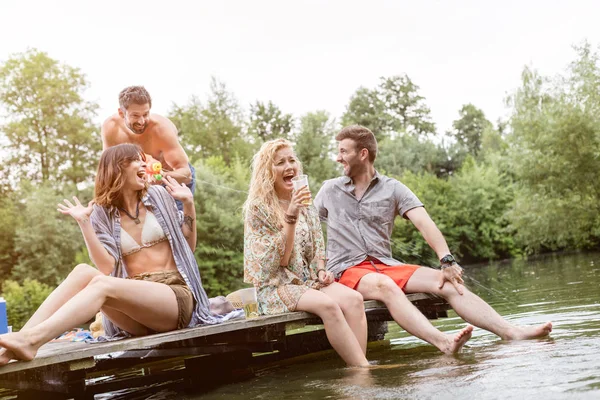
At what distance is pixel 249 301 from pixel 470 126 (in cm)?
5403

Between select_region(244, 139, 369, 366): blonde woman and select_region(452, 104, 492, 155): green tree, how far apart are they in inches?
2125

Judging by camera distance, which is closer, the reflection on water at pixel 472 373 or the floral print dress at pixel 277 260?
the reflection on water at pixel 472 373

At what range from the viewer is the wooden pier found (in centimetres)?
418

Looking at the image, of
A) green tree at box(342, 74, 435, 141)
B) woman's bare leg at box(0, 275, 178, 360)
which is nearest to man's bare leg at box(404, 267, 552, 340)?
woman's bare leg at box(0, 275, 178, 360)

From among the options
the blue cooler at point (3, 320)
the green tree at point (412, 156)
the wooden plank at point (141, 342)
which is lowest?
the wooden plank at point (141, 342)

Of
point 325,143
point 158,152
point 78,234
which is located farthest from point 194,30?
point 158,152

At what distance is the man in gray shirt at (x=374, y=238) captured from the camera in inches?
206

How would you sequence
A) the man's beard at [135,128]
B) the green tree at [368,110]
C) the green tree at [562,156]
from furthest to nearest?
the green tree at [368,110] → the green tree at [562,156] → the man's beard at [135,128]

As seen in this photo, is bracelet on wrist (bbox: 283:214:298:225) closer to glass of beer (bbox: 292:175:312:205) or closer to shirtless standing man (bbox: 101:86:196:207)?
glass of beer (bbox: 292:175:312:205)

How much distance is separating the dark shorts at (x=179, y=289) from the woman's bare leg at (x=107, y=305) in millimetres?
48

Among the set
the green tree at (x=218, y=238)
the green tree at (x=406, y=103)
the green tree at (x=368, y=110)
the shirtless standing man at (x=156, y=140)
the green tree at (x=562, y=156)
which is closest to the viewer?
the shirtless standing man at (x=156, y=140)

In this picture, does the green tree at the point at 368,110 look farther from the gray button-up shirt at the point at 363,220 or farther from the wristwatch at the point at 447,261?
the wristwatch at the point at 447,261

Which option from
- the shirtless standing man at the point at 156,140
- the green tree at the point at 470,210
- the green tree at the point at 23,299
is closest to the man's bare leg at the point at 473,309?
the shirtless standing man at the point at 156,140

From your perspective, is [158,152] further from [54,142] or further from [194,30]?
[194,30]
